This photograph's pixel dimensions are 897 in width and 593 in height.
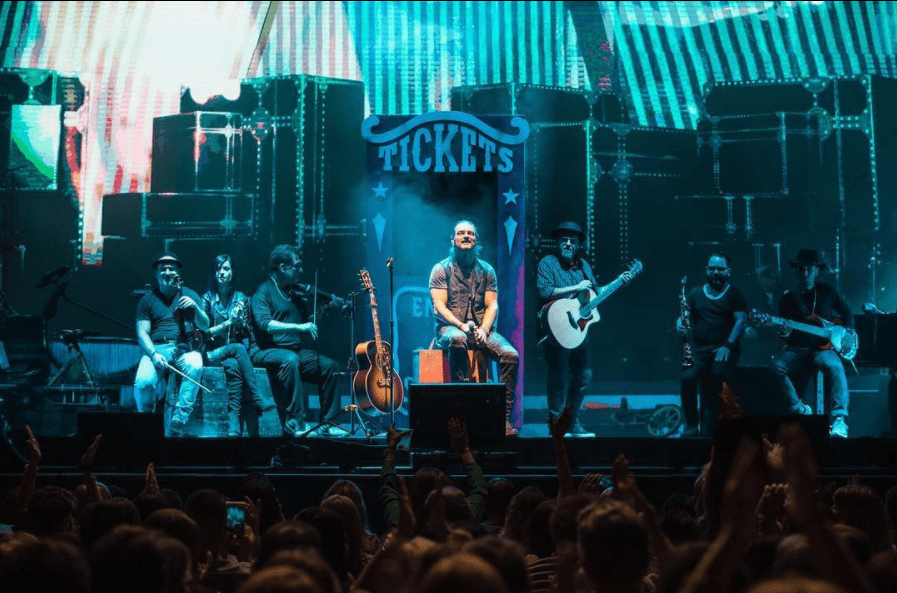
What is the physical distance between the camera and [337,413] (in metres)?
10.1

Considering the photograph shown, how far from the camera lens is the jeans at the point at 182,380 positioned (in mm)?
9859

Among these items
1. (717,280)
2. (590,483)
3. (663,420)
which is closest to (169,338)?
(717,280)

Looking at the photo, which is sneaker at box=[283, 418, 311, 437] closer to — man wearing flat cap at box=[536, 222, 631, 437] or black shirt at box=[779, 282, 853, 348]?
man wearing flat cap at box=[536, 222, 631, 437]

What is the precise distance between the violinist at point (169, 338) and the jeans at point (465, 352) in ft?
7.13

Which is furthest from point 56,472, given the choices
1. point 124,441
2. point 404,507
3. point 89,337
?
point 404,507

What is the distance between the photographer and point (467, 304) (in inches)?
403

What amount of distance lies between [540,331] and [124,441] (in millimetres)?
4031

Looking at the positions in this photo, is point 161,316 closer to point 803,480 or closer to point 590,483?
point 590,483

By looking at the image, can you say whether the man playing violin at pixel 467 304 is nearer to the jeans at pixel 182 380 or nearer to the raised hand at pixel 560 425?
the jeans at pixel 182 380

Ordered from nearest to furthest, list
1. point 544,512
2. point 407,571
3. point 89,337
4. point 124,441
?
1. point 407,571
2. point 544,512
3. point 124,441
4. point 89,337

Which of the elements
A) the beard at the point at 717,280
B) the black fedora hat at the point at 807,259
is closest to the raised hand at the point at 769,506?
the beard at the point at 717,280

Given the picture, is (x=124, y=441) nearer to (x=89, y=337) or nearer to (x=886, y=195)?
(x=89, y=337)

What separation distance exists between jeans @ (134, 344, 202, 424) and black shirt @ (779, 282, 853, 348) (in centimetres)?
546

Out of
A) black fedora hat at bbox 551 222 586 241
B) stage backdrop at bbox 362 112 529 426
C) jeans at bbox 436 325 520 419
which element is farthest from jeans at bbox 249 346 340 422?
black fedora hat at bbox 551 222 586 241
